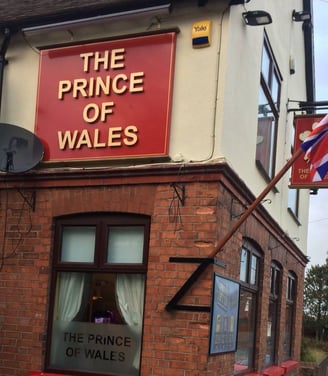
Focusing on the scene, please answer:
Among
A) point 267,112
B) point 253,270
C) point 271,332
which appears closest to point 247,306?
point 253,270

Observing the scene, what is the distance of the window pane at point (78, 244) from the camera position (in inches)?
308

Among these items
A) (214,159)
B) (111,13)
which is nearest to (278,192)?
(214,159)

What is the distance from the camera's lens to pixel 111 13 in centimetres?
780

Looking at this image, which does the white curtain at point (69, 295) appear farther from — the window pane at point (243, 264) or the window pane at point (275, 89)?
the window pane at point (275, 89)

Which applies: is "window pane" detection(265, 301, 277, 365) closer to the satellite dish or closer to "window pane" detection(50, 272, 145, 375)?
"window pane" detection(50, 272, 145, 375)

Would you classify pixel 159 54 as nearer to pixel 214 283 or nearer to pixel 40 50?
pixel 40 50

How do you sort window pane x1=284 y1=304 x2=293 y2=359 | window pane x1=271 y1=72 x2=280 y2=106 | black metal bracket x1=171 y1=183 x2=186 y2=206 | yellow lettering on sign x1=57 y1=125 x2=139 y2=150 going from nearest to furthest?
black metal bracket x1=171 y1=183 x2=186 y2=206, yellow lettering on sign x1=57 y1=125 x2=139 y2=150, window pane x1=271 y1=72 x2=280 y2=106, window pane x1=284 y1=304 x2=293 y2=359

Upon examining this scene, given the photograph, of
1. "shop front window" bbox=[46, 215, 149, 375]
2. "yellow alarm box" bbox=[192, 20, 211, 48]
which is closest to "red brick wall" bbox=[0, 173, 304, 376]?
"shop front window" bbox=[46, 215, 149, 375]

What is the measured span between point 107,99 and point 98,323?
2.96m

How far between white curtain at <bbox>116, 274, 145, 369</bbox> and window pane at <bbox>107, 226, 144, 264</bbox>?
8.7 inches

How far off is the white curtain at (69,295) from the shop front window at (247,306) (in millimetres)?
2371

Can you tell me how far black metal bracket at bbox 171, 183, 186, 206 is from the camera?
720cm

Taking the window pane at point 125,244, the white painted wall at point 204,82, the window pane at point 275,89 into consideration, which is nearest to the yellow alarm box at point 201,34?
the white painted wall at point 204,82

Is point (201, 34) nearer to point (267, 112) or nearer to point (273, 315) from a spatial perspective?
point (267, 112)
